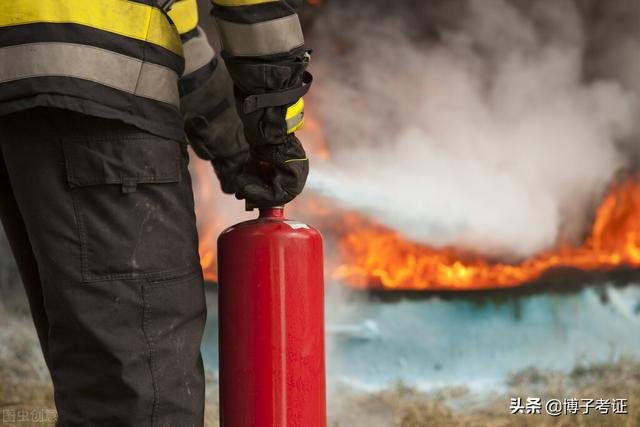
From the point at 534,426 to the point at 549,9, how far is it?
1.51 meters

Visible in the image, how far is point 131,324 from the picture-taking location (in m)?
1.69

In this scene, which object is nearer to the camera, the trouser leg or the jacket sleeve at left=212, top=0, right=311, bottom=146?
the jacket sleeve at left=212, top=0, right=311, bottom=146

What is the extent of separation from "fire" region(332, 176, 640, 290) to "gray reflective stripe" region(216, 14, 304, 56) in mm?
1464

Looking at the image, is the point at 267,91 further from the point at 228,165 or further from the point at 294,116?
the point at 228,165

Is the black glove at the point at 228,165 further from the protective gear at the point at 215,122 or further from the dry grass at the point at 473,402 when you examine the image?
the dry grass at the point at 473,402

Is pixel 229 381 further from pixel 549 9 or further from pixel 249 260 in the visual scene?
pixel 549 9

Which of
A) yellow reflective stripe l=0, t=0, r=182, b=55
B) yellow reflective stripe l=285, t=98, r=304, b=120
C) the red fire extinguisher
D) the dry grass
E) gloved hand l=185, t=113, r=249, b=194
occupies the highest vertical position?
yellow reflective stripe l=0, t=0, r=182, b=55

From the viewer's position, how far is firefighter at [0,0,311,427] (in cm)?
167

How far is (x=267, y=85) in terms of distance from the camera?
1824 mm

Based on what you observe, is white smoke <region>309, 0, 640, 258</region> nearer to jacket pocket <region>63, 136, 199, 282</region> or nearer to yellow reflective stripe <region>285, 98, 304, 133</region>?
yellow reflective stripe <region>285, 98, 304, 133</region>

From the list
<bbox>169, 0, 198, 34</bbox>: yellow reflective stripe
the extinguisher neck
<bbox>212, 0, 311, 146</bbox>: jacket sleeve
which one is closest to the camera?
<bbox>212, 0, 311, 146</bbox>: jacket sleeve

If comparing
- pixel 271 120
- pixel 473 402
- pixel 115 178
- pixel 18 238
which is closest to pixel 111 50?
pixel 115 178

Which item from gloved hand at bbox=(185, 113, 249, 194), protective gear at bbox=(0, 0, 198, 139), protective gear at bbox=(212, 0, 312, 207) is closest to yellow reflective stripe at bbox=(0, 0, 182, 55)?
protective gear at bbox=(0, 0, 198, 139)

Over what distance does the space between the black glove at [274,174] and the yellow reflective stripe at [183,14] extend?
0.49m
